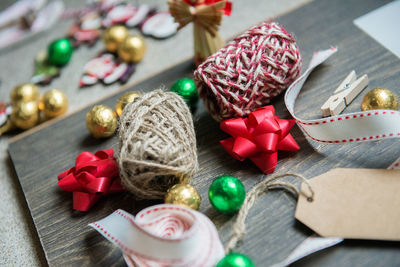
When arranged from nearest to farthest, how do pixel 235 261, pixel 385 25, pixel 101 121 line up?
pixel 235 261
pixel 101 121
pixel 385 25

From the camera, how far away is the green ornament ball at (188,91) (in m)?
0.78

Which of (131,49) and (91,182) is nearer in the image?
(91,182)

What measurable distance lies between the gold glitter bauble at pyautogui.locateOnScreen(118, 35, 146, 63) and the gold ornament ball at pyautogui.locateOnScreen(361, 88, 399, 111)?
583mm

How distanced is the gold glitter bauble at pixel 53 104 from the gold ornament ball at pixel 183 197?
0.42 metres

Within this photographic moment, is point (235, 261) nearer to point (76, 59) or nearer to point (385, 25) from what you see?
point (385, 25)

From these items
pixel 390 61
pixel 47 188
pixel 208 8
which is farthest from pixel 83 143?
pixel 390 61

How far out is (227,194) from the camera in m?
0.60

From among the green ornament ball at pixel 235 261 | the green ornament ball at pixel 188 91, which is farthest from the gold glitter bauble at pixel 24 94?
the green ornament ball at pixel 235 261

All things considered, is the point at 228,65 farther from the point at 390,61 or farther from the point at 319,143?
the point at 390,61

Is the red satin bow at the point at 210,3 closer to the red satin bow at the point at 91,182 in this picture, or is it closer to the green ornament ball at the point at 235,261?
the red satin bow at the point at 91,182

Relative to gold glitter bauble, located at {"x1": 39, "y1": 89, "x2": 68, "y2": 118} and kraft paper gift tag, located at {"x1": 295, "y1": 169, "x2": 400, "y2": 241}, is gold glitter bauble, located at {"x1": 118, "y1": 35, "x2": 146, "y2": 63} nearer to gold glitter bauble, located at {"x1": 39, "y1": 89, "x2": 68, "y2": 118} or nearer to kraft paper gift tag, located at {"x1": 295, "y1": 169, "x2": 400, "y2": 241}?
gold glitter bauble, located at {"x1": 39, "y1": 89, "x2": 68, "y2": 118}

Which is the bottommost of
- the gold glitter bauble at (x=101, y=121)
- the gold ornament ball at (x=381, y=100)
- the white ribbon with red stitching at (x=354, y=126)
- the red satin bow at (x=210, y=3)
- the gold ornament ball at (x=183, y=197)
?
the gold glitter bauble at (x=101, y=121)

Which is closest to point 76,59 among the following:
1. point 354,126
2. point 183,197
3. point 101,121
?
point 101,121

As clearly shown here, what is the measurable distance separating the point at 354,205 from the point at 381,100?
8.2 inches
